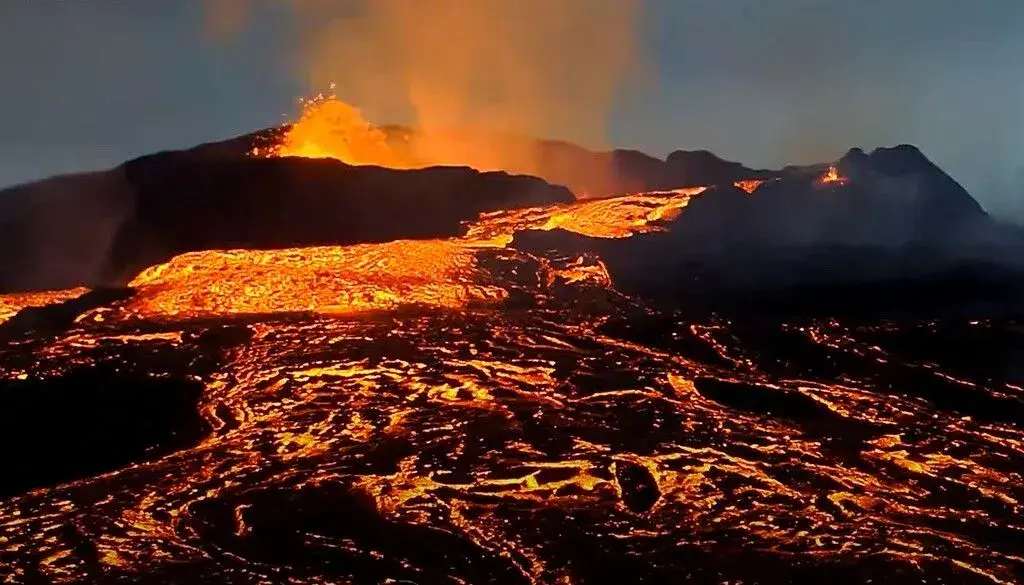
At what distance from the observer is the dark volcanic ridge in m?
33.5

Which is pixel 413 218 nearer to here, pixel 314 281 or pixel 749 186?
pixel 314 281

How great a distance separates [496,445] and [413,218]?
84.5 ft

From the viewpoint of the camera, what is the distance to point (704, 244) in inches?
1446

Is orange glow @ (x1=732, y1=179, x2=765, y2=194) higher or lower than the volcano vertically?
higher

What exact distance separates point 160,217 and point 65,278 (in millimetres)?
6986

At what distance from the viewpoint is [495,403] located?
16.5 meters

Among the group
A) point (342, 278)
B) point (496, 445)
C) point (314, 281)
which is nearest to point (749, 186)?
point (342, 278)

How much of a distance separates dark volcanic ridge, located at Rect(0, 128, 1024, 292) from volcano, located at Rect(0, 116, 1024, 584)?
293 millimetres

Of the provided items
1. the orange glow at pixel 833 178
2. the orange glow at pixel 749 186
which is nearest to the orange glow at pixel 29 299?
the orange glow at pixel 749 186

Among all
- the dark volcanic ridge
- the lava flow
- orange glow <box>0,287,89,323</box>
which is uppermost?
the dark volcanic ridge

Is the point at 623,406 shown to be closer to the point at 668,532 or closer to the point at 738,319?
the point at 668,532

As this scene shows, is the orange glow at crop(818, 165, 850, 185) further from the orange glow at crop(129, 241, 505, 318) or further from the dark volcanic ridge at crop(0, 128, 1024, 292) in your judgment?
the orange glow at crop(129, 241, 505, 318)

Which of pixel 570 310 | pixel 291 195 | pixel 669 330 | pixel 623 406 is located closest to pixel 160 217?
pixel 291 195

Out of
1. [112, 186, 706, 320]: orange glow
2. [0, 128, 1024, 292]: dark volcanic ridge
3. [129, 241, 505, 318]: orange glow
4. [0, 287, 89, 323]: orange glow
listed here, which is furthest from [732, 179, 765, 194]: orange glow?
[0, 287, 89, 323]: orange glow
